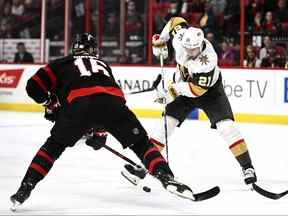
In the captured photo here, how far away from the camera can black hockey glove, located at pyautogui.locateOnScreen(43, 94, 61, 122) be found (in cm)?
435

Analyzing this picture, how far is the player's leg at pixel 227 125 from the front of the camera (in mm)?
→ 4980

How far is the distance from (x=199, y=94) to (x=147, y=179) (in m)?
0.77

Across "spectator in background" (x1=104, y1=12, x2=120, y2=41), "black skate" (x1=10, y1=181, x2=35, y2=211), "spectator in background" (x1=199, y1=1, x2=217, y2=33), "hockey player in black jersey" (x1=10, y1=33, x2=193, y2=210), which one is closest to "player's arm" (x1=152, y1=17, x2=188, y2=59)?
"hockey player in black jersey" (x1=10, y1=33, x2=193, y2=210)

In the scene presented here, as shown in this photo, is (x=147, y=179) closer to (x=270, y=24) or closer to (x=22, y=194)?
(x=22, y=194)

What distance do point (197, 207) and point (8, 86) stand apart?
24.0 feet

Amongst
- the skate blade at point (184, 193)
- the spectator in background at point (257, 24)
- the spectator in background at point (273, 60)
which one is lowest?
the spectator in background at point (273, 60)

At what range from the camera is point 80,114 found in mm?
4141

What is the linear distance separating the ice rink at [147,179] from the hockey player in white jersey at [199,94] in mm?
290

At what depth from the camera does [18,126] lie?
8906 millimetres

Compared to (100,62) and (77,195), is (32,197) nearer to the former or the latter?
(77,195)

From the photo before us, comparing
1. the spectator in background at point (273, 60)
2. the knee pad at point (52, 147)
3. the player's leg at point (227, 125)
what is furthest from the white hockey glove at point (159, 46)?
the spectator in background at point (273, 60)

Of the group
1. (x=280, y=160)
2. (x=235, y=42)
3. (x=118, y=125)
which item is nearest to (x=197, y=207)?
(x=118, y=125)

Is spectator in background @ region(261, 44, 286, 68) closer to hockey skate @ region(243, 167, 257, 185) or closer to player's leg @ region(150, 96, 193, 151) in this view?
player's leg @ region(150, 96, 193, 151)

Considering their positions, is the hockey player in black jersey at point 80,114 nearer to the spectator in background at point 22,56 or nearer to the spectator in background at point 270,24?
the spectator in background at point 270,24
